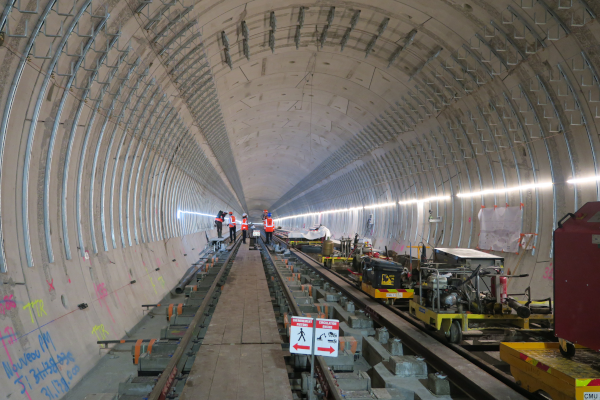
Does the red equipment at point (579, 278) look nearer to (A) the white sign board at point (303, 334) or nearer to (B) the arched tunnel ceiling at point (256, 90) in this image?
(A) the white sign board at point (303, 334)

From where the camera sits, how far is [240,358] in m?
7.19

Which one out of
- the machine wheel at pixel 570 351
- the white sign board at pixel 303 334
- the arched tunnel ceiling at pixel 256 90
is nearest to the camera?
the white sign board at pixel 303 334

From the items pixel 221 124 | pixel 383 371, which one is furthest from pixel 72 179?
pixel 221 124

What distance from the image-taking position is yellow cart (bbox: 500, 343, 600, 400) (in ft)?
15.1

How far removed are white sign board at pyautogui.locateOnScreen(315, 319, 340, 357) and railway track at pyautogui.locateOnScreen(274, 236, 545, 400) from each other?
2.19m

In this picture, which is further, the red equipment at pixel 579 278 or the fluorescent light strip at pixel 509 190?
the fluorescent light strip at pixel 509 190

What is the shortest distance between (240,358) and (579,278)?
4725 mm

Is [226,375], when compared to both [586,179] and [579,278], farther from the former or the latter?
[586,179]

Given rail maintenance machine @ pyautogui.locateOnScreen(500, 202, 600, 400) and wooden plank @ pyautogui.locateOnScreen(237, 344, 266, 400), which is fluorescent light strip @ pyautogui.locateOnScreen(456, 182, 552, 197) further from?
wooden plank @ pyautogui.locateOnScreen(237, 344, 266, 400)

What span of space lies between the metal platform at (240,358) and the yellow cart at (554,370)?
2804 mm

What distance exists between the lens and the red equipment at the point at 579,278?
498 centimetres

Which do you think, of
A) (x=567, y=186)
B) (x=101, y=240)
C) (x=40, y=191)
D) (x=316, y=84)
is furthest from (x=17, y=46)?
(x=316, y=84)

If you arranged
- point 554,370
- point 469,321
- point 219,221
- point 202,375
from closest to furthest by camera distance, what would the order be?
point 554,370 → point 202,375 → point 469,321 → point 219,221

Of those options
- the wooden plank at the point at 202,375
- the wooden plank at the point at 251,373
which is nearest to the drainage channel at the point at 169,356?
the wooden plank at the point at 202,375
